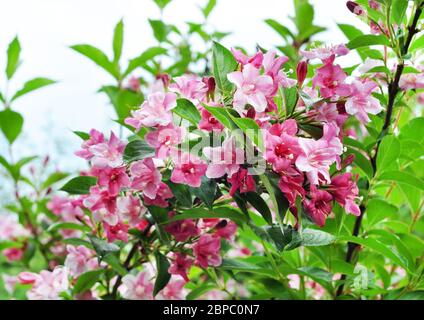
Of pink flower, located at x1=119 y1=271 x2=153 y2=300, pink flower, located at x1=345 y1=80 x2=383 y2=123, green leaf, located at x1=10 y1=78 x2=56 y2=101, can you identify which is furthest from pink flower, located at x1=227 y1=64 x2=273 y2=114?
green leaf, located at x1=10 y1=78 x2=56 y2=101

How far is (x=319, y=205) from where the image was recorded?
0.63 m

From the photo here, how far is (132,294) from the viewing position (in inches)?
33.5

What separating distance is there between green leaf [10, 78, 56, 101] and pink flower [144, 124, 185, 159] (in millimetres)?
576

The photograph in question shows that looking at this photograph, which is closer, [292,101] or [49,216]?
[292,101]

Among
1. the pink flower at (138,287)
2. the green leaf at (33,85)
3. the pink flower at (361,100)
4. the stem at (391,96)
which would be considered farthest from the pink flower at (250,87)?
the green leaf at (33,85)

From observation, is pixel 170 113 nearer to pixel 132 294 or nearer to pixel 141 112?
pixel 141 112

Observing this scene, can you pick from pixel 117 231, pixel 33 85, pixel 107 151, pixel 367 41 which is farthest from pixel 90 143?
pixel 33 85

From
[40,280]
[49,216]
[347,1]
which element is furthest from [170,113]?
[49,216]

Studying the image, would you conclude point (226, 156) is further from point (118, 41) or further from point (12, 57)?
point (12, 57)

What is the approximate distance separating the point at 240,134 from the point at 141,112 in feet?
0.45

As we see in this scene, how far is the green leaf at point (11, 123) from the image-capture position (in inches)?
44.8

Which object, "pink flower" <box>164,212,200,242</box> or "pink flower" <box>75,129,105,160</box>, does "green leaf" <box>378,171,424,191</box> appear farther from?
"pink flower" <box>75,129,105,160</box>

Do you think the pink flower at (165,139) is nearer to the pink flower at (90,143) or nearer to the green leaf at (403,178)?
the pink flower at (90,143)

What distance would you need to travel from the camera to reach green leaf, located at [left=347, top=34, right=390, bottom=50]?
70 centimetres
